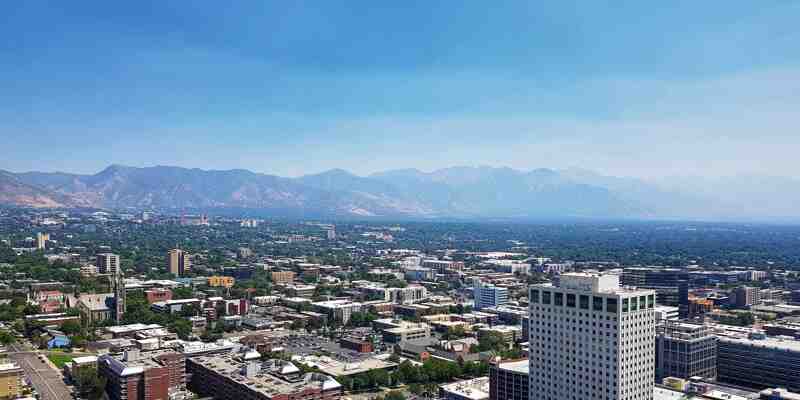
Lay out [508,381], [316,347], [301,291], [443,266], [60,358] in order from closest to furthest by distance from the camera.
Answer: [508,381] → [60,358] → [316,347] → [301,291] → [443,266]

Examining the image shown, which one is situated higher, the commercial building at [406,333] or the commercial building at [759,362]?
the commercial building at [759,362]

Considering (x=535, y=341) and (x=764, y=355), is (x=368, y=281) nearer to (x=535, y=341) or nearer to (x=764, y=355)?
(x=764, y=355)

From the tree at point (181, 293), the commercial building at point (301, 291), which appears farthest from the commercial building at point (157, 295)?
the commercial building at point (301, 291)

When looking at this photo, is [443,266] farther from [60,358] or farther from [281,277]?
[60,358]

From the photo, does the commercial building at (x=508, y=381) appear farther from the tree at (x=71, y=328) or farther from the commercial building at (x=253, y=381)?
the tree at (x=71, y=328)

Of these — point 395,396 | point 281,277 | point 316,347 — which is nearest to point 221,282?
point 281,277

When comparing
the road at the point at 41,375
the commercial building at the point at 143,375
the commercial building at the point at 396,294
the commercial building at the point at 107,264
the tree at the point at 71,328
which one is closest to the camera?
the commercial building at the point at 143,375
